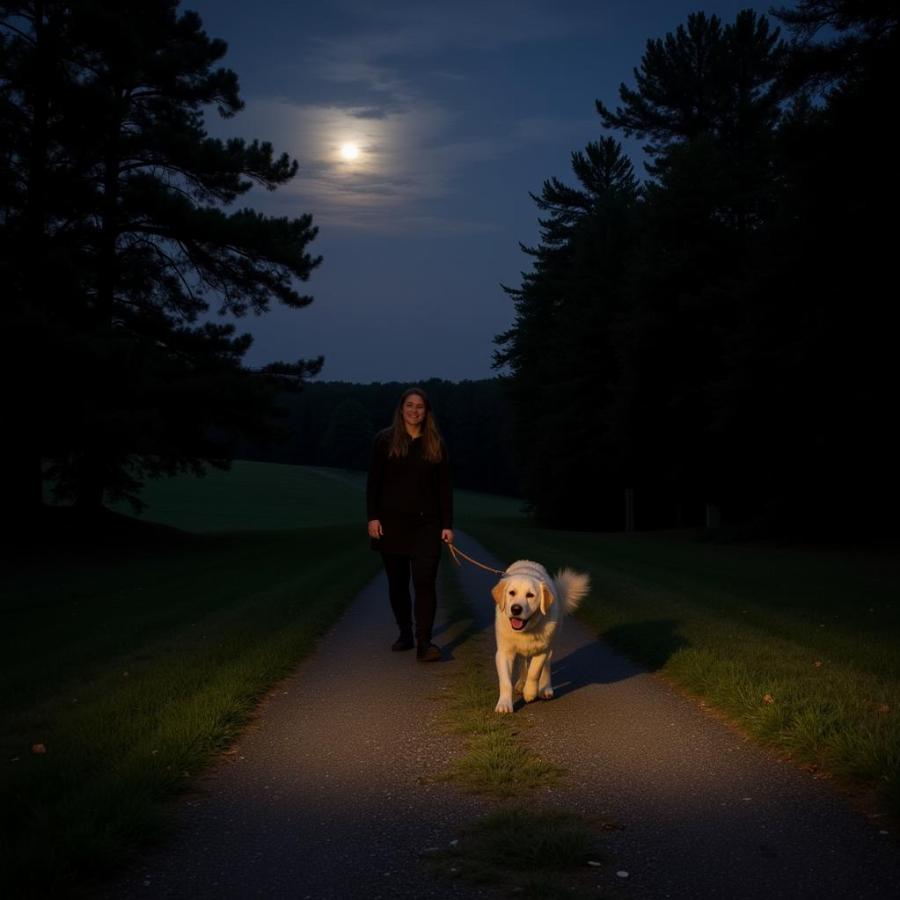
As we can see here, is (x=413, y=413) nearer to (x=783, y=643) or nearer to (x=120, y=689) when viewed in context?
(x=120, y=689)

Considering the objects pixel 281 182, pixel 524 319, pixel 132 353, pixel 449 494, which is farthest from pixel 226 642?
pixel 524 319

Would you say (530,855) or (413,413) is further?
(413,413)

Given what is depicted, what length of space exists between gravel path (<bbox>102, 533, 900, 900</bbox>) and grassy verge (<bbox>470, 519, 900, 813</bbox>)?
0.86ft

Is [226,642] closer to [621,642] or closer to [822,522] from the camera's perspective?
[621,642]

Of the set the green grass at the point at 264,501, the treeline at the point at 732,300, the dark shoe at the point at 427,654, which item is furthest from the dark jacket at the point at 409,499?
the green grass at the point at 264,501

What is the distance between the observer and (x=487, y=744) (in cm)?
541

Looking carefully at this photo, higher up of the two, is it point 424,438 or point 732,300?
point 732,300

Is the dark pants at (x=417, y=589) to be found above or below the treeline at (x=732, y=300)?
below

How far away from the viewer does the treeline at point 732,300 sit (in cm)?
1908

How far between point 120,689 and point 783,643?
6193mm

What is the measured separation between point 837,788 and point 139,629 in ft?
29.3

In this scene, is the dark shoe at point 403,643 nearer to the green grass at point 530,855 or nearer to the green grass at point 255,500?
the green grass at point 530,855

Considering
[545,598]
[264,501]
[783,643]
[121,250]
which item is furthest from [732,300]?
→ [264,501]

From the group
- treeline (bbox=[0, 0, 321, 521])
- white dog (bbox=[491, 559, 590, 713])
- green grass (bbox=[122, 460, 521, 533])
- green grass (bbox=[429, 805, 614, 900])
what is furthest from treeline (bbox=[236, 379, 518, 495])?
green grass (bbox=[429, 805, 614, 900])
